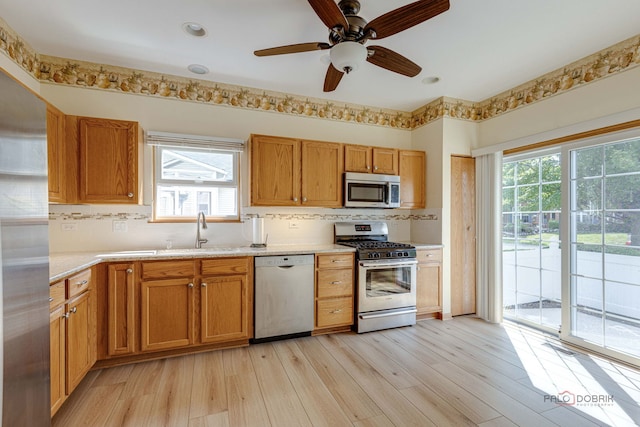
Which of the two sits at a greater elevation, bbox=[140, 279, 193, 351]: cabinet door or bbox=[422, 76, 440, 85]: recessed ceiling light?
bbox=[422, 76, 440, 85]: recessed ceiling light

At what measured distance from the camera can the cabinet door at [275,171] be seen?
3.02m

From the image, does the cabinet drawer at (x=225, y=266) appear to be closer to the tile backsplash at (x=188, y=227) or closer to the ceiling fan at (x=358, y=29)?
the tile backsplash at (x=188, y=227)

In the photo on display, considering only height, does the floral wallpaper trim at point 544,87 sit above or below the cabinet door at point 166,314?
above

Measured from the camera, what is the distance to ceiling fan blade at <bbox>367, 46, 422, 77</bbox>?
1.97 m

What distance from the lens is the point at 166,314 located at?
2477mm

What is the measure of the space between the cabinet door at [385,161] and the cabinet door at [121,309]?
2.81 meters

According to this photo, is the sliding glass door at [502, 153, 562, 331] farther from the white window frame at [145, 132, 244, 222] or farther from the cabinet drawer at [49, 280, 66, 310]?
the cabinet drawer at [49, 280, 66, 310]

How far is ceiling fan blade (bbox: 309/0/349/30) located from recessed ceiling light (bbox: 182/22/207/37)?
3.78 feet

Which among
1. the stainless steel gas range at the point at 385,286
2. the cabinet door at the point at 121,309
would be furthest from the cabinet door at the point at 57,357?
the stainless steel gas range at the point at 385,286

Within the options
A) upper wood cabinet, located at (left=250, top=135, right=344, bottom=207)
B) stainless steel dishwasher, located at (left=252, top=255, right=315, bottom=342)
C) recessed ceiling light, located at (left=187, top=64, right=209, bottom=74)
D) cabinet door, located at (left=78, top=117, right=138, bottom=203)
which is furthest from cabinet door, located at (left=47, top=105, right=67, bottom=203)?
stainless steel dishwasher, located at (left=252, top=255, right=315, bottom=342)

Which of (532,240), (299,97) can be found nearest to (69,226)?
(299,97)

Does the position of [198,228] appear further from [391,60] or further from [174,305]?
[391,60]

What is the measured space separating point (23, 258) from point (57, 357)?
3.74 feet

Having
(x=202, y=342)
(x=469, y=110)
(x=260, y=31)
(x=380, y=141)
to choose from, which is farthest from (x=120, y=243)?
(x=469, y=110)
